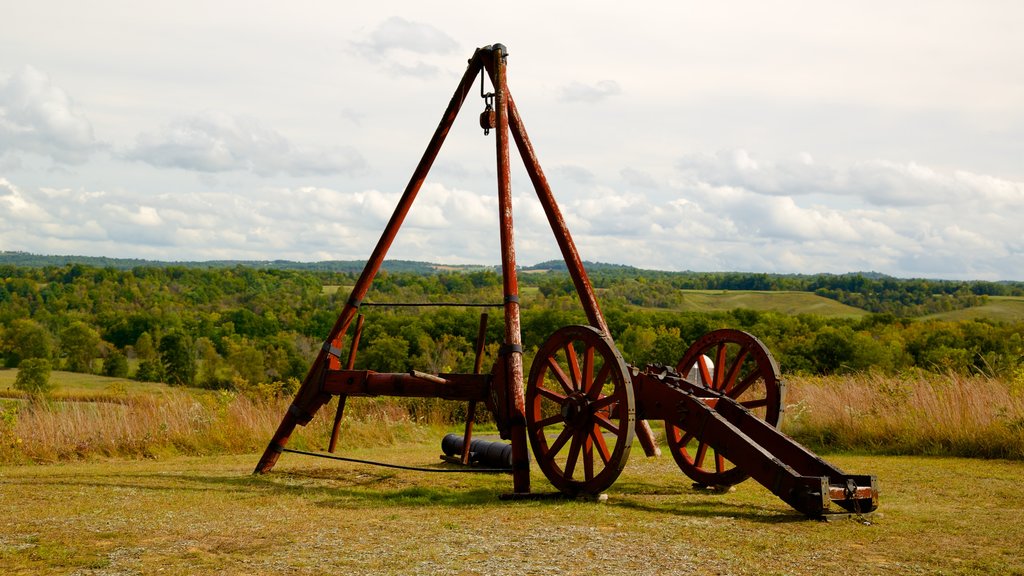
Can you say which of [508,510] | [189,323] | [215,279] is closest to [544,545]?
[508,510]

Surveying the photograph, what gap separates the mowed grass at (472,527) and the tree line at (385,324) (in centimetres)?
789

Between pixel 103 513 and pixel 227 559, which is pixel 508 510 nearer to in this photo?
pixel 227 559

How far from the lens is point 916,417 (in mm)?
11266

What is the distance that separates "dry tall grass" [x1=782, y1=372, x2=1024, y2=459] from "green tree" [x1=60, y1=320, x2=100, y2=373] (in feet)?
248

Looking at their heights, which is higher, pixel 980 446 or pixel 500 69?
pixel 500 69

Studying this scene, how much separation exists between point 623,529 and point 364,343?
174ft

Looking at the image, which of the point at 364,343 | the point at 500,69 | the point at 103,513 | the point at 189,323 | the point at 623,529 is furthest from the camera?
the point at 189,323

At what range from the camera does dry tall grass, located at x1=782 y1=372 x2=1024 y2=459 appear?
33.9 feet

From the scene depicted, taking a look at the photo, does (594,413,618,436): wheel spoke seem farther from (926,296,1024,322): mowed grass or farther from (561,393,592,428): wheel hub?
(926,296,1024,322): mowed grass

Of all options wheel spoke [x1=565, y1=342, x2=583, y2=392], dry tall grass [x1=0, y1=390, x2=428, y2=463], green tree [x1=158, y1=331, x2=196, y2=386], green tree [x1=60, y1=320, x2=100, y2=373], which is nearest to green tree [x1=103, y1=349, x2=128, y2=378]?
green tree [x1=158, y1=331, x2=196, y2=386]

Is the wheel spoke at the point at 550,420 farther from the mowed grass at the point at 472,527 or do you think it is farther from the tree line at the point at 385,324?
the tree line at the point at 385,324

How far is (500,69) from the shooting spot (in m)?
9.30

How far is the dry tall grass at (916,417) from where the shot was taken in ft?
33.9

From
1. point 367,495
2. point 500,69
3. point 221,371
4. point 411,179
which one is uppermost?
point 500,69
